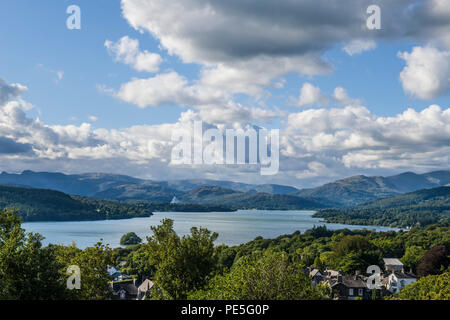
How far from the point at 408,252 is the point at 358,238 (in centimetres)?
840

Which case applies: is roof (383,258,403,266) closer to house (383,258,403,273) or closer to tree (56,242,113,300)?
house (383,258,403,273)

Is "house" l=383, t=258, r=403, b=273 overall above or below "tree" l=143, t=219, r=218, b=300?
below

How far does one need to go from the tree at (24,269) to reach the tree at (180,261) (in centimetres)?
490

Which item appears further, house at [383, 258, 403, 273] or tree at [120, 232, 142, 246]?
tree at [120, 232, 142, 246]

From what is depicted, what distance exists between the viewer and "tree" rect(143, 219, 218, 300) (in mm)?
18562

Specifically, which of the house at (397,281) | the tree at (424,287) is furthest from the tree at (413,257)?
the tree at (424,287)

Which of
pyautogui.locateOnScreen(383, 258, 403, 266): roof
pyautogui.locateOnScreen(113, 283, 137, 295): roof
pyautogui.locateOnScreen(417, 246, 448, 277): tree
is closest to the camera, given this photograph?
pyautogui.locateOnScreen(113, 283, 137, 295): roof

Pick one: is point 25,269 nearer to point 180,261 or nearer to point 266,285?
point 180,261

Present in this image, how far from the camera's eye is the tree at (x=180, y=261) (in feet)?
60.9

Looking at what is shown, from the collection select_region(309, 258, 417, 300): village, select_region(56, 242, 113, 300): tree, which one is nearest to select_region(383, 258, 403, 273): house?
select_region(309, 258, 417, 300): village

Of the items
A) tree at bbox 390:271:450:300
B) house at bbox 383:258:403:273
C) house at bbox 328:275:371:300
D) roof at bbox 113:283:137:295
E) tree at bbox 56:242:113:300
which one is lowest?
house at bbox 383:258:403:273

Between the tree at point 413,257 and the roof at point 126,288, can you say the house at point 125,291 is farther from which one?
the tree at point 413,257

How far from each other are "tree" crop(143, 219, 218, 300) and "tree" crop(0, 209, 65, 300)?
4899 mm

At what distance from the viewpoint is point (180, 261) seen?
18828mm
